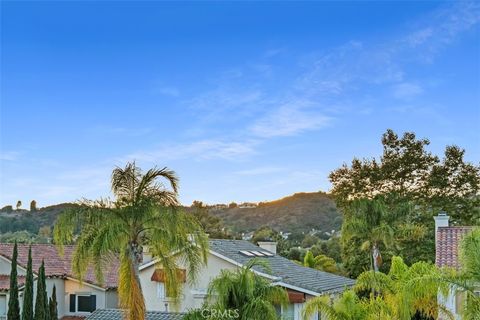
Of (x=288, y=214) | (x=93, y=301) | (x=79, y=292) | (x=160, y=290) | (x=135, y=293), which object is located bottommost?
(x=93, y=301)

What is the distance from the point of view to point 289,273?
29844mm

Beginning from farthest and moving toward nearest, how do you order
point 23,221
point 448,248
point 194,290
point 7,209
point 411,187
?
point 7,209 < point 23,221 < point 411,187 < point 194,290 < point 448,248

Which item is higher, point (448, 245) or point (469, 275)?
point (448, 245)

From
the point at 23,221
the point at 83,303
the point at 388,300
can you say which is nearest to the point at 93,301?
the point at 83,303

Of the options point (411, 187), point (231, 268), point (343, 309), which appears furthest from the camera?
point (411, 187)

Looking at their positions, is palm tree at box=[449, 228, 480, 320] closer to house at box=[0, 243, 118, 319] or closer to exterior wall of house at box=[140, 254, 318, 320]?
exterior wall of house at box=[140, 254, 318, 320]

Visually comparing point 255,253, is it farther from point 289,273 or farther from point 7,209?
point 7,209

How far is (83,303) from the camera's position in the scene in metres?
33.1

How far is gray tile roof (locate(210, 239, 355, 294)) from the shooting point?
27016mm

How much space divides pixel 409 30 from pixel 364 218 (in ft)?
40.3

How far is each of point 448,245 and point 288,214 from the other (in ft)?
Answer: 199

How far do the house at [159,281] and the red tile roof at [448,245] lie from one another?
16.0ft

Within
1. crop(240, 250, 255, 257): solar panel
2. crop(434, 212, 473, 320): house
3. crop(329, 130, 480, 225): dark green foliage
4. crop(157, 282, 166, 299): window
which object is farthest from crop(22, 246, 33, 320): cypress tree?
crop(329, 130, 480, 225): dark green foliage

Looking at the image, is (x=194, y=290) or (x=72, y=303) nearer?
(x=194, y=290)
